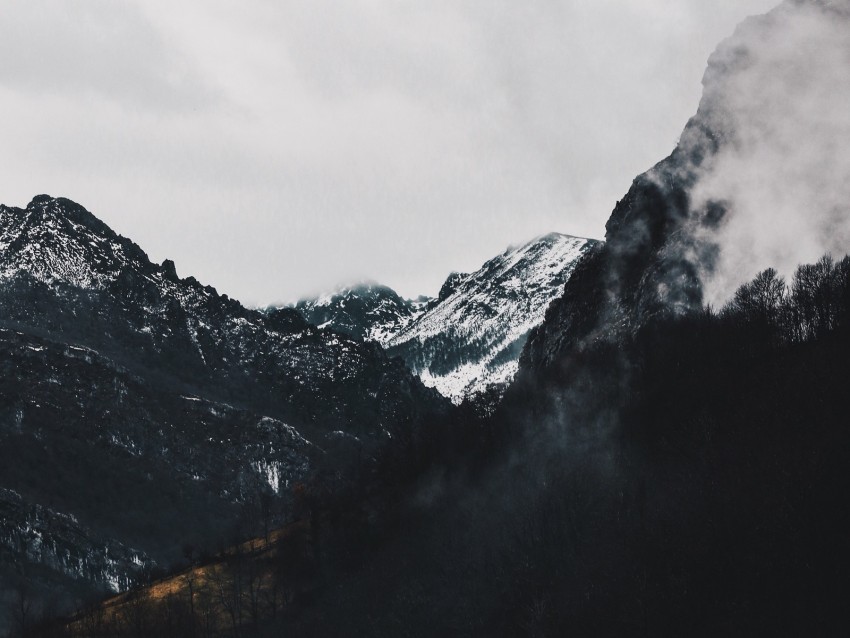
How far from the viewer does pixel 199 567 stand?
199 m

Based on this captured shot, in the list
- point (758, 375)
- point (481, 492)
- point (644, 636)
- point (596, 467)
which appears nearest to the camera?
point (644, 636)

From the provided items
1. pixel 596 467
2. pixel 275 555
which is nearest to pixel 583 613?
pixel 596 467

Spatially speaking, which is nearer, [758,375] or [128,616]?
[758,375]

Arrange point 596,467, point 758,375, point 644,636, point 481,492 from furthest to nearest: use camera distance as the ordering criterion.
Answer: point 481,492
point 596,467
point 758,375
point 644,636

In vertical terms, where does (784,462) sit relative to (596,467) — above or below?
below

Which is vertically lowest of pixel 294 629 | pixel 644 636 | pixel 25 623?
pixel 644 636

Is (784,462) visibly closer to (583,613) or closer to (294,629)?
(583,613)

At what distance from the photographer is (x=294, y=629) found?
15825cm

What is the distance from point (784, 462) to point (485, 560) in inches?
2096

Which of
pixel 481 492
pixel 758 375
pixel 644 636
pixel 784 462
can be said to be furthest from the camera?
pixel 481 492

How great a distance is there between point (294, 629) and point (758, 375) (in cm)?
8311

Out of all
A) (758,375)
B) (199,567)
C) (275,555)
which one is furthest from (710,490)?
(199,567)

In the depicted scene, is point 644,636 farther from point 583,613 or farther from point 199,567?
point 199,567

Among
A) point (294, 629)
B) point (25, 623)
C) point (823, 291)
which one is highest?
point (823, 291)
